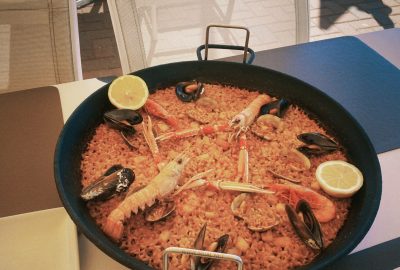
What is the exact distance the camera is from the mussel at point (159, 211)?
1.04 meters

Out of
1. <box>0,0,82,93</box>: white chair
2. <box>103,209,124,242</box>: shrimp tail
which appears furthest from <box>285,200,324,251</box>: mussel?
<box>0,0,82,93</box>: white chair

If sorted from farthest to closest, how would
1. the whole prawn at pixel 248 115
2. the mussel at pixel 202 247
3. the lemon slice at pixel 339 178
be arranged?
the whole prawn at pixel 248 115 → the lemon slice at pixel 339 178 → the mussel at pixel 202 247

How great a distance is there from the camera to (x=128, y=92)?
135 cm

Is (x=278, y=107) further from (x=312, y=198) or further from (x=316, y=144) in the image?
(x=312, y=198)

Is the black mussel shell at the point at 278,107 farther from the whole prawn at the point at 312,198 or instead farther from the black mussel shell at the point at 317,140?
the whole prawn at the point at 312,198

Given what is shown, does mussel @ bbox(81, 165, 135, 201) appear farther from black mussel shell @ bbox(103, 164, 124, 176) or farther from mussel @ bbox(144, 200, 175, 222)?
mussel @ bbox(144, 200, 175, 222)

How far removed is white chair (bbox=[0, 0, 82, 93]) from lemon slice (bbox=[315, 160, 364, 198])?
1373 millimetres

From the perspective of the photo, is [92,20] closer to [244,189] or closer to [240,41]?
[240,41]

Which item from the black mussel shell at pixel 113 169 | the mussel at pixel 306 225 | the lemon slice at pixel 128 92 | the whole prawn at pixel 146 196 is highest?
the lemon slice at pixel 128 92

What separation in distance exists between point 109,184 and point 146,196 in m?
0.11

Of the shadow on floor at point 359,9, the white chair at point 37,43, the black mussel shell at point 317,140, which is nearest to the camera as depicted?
the black mussel shell at point 317,140

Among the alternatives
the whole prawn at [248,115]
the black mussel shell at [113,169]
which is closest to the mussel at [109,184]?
the black mussel shell at [113,169]

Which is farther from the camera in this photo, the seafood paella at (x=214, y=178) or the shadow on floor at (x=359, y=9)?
the shadow on floor at (x=359, y=9)

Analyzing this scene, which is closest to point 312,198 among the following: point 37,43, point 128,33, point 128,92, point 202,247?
point 202,247
